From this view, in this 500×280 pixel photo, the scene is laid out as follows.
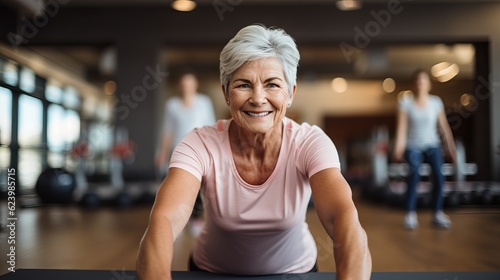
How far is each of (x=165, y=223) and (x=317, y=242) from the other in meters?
2.06

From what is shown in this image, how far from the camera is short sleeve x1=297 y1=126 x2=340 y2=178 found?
37.5 inches

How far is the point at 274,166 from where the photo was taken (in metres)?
1.05

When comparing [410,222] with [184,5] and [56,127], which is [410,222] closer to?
[184,5]

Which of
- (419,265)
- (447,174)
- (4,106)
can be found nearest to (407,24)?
(447,174)

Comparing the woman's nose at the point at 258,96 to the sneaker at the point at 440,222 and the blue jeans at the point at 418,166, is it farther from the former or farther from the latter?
the sneaker at the point at 440,222

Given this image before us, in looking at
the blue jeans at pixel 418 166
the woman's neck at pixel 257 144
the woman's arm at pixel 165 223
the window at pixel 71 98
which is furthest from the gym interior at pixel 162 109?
the woman's neck at pixel 257 144

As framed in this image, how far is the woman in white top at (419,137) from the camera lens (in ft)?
10.9

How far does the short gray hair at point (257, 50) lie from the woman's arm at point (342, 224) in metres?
0.22

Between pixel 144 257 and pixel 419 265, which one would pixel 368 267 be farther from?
pixel 419 265

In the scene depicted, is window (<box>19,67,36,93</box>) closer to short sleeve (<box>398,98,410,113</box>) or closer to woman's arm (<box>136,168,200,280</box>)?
woman's arm (<box>136,168,200,280</box>)

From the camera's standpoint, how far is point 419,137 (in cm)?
333

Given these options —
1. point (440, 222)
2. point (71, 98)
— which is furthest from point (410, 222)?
point (71, 98)

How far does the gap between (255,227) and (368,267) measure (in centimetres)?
29

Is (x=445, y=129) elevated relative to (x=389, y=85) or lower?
lower
